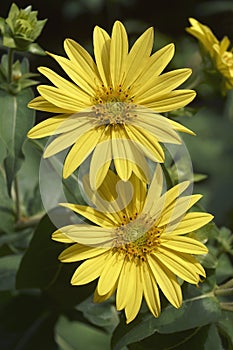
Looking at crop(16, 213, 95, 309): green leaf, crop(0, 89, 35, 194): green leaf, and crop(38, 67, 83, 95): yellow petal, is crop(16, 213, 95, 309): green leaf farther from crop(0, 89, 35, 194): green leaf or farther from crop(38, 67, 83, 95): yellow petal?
crop(38, 67, 83, 95): yellow petal

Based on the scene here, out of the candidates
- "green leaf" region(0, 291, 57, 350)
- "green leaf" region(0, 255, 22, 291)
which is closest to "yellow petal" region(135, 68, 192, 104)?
"green leaf" region(0, 255, 22, 291)

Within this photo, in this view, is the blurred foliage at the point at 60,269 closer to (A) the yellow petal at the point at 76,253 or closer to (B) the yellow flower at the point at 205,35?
(B) the yellow flower at the point at 205,35

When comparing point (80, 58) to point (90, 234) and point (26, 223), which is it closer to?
point (90, 234)

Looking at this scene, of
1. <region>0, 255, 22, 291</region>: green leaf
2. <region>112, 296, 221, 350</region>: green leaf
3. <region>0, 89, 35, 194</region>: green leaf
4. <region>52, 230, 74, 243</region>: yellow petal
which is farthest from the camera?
<region>0, 255, 22, 291</region>: green leaf

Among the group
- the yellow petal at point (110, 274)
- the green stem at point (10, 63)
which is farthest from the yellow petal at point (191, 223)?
the green stem at point (10, 63)

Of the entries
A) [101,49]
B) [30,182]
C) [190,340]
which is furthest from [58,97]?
[30,182]

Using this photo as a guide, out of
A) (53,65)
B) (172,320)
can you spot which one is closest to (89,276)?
(172,320)
